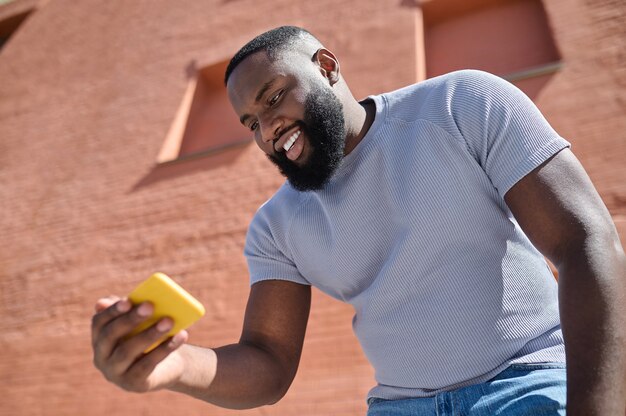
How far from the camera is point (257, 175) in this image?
4438mm

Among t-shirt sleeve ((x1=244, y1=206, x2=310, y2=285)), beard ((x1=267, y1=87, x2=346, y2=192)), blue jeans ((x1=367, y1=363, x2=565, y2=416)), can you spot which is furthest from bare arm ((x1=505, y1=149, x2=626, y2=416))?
t-shirt sleeve ((x1=244, y1=206, x2=310, y2=285))

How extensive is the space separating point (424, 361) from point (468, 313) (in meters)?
0.15

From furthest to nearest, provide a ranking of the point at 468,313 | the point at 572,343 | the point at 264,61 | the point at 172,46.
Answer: the point at 172,46, the point at 264,61, the point at 468,313, the point at 572,343

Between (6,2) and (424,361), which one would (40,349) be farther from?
(6,2)

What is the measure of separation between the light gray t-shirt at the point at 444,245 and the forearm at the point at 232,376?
27 centimetres

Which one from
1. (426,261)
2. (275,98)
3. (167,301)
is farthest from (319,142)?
(167,301)

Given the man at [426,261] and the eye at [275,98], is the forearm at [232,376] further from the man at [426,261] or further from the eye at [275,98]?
the eye at [275,98]

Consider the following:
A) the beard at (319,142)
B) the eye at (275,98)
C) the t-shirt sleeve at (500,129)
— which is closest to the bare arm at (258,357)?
the beard at (319,142)

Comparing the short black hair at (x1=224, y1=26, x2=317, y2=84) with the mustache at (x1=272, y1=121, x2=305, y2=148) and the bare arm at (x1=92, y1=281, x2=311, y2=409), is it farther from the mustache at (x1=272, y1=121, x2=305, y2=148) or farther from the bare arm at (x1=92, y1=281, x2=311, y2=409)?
the bare arm at (x1=92, y1=281, x2=311, y2=409)

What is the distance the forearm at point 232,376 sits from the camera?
119 centimetres

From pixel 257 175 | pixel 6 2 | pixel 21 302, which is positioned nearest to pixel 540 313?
pixel 257 175

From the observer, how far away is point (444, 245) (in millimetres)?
1226

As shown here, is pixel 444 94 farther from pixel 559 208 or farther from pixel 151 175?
pixel 151 175

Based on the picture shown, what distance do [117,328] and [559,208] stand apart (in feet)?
2.96
